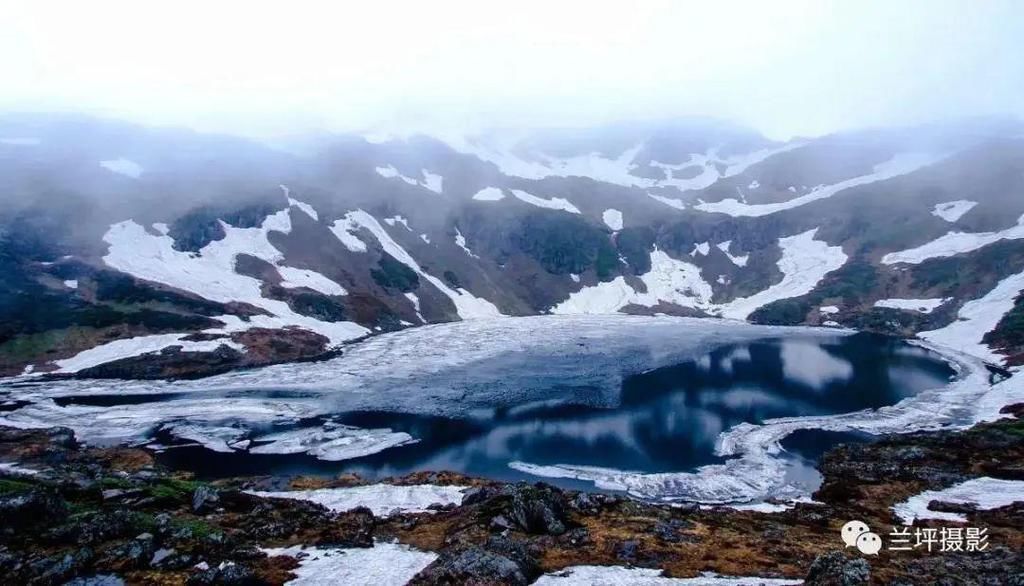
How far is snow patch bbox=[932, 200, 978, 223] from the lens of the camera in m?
176

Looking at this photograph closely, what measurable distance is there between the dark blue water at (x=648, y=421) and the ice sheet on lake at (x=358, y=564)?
2599 cm

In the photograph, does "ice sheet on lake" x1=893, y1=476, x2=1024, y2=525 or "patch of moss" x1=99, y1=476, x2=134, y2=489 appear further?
"ice sheet on lake" x1=893, y1=476, x2=1024, y2=525

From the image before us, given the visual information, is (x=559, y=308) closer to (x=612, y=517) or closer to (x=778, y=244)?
(x=778, y=244)

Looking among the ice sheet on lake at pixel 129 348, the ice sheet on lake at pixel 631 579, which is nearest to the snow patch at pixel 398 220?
the ice sheet on lake at pixel 129 348

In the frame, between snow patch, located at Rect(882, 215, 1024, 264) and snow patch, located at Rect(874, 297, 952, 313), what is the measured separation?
2171 centimetres

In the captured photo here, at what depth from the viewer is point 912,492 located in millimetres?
43375

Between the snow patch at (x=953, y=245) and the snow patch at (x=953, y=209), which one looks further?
the snow patch at (x=953, y=209)

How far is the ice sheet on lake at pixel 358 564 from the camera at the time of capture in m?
22.9

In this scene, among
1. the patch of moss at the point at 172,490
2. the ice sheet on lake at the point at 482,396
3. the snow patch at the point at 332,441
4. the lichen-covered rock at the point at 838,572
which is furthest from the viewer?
→ the snow patch at the point at 332,441

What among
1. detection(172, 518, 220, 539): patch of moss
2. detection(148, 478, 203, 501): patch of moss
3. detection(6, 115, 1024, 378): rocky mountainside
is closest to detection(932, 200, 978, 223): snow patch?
detection(6, 115, 1024, 378): rocky mountainside

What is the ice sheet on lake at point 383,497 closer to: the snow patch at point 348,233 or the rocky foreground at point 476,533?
the rocky foreground at point 476,533

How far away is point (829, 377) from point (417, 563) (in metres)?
83.4

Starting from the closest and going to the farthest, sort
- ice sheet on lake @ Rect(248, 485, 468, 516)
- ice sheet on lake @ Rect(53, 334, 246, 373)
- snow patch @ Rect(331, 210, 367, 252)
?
ice sheet on lake @ Rect(248, 485, 468, 516)
ice sheet on lake @ Rect(53, 334, 246, 373)
snow patch @ Rect(331, 210, 367, 252)

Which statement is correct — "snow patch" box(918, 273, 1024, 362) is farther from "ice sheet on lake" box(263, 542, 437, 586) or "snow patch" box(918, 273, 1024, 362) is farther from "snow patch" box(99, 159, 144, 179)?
"snow patch" box(99, 159, 144, 179)
